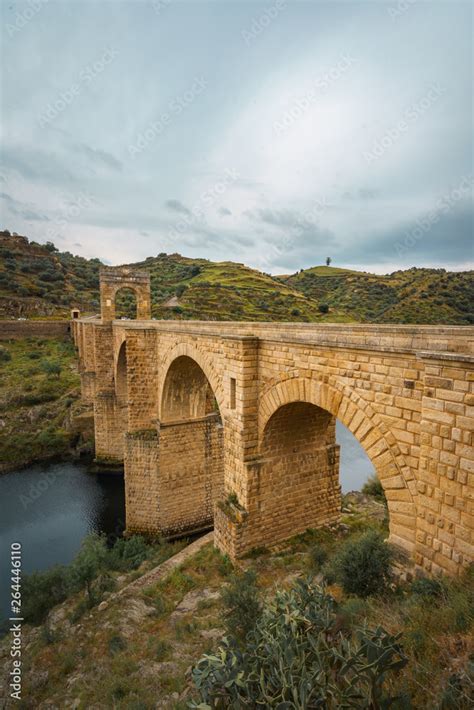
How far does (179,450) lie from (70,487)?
7778 mm

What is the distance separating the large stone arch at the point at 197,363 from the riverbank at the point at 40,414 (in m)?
10.0

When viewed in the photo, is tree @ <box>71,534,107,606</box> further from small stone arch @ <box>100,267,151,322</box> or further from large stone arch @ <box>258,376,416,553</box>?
small stone arch @ <box>100,267,151,322</box>

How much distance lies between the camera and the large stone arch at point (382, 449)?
15.0 feet

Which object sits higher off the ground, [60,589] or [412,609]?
[412,609]

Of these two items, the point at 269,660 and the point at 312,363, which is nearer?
the point at 269,660

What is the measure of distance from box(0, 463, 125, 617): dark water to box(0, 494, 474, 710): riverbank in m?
Answer: 4.52

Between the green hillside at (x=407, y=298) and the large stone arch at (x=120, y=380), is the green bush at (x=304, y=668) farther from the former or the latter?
the green hillside at (x=407, y=298)

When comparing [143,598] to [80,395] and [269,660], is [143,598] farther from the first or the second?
[80,395]

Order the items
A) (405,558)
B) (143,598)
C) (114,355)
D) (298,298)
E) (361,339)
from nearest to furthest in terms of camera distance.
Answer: (405,558) < (361,339) < (143,598) < (114,355) < (298,298)

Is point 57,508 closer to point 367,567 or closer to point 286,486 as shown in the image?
point 286,486

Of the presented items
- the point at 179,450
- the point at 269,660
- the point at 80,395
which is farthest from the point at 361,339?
the point at 80,395

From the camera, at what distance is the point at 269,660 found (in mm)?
3055

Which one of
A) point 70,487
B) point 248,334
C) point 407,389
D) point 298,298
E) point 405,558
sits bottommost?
point 70,487

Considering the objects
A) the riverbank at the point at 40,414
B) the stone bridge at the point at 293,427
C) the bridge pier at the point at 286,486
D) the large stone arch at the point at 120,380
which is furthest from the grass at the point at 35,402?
the bridge pier at the point at 286,486
